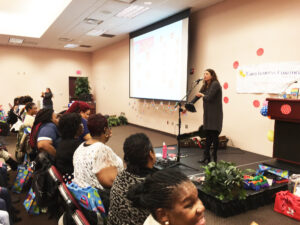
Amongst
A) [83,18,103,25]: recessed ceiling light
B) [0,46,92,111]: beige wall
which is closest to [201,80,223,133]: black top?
[83,18,103,25]: recessed ceiling light

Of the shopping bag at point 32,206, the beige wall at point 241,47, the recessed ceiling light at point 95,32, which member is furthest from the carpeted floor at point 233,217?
the recessed ceiling light at point 95,32

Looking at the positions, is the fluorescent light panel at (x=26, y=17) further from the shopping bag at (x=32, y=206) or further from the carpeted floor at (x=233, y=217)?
the shopping bag at (x=32, y=206)

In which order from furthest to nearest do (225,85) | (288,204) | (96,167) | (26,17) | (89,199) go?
(26,17) → (225,85) → (288,204) → (96,167) → (89,199)

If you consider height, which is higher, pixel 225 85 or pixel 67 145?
pixel 225 85

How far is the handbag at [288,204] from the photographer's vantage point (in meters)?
2.13

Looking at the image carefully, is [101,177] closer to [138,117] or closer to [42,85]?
[138,117]

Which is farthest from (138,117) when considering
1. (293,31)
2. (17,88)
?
(17,88)

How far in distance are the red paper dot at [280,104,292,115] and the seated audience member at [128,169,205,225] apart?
8.50 feet

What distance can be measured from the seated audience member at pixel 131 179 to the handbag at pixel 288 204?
1693mm

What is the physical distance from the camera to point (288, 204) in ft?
7.19

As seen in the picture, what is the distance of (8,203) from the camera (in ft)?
6.24

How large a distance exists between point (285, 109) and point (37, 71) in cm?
952

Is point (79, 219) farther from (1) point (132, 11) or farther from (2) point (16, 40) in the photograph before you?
(2) point (16, 40)

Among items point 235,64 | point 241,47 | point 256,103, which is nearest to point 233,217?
point 256,103
